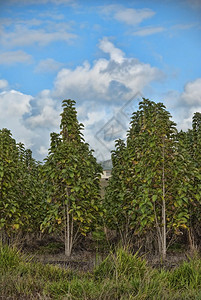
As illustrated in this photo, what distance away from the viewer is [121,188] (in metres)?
8.47

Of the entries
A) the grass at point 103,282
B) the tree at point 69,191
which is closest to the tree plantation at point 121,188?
the tree at point 69,191

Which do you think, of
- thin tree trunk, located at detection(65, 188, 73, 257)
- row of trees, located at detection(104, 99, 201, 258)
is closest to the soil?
thin tree trunk, located at detection(65, 188, 73, 257)

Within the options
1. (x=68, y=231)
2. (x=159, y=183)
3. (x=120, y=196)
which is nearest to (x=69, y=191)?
(x=68, y=231)

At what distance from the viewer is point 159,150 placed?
23.8ft

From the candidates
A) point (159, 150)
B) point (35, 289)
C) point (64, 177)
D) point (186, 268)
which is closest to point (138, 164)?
point (159, 150)

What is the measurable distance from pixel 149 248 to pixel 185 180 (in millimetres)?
1864

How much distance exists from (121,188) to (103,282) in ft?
12.7

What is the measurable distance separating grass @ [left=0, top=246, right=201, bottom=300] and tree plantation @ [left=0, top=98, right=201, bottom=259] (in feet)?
6.13

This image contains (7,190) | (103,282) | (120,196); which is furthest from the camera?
(120,196)

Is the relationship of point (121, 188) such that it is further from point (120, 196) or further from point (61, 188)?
point (61, 188)

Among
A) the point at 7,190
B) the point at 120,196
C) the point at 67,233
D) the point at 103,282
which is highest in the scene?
the point at 7,190

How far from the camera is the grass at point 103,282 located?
435cm

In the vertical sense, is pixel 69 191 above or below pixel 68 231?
above

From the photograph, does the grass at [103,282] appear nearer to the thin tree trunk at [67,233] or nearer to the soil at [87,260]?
the soil at [87,260]
